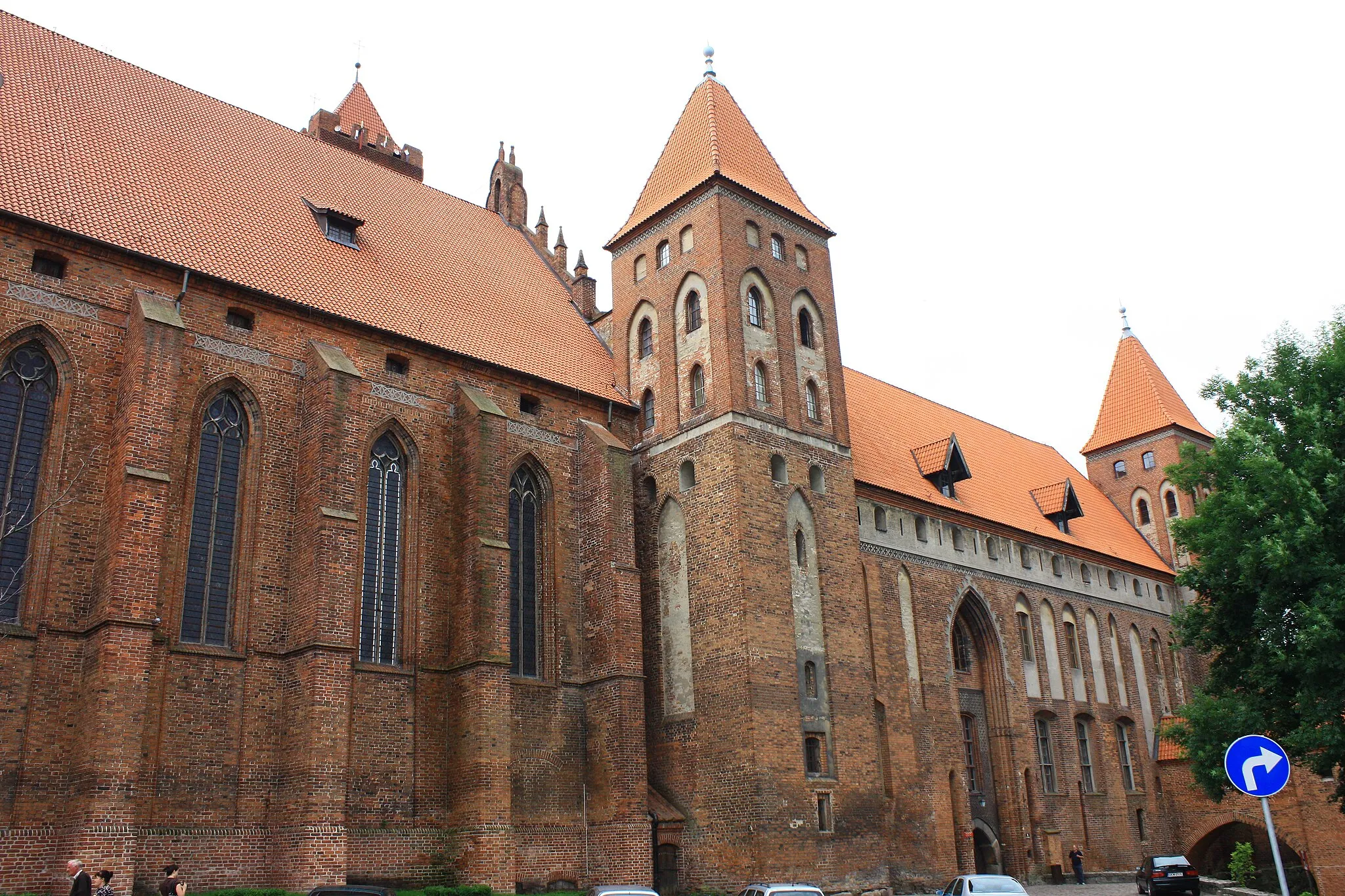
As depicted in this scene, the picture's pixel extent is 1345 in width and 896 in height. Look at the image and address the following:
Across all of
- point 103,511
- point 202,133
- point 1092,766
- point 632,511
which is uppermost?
point 202,133

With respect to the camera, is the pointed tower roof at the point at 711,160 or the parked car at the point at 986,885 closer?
the parked car at the point at 986,885

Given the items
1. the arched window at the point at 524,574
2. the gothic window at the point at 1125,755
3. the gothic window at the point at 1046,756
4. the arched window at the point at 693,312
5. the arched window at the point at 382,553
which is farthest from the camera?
the gothic window at the point at 1125,755

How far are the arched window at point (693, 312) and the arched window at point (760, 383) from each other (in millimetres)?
1650

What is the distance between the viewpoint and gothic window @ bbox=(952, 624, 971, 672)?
3206 cm

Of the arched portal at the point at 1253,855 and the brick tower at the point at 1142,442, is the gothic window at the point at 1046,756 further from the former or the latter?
the brick tower at the point at 1142,442

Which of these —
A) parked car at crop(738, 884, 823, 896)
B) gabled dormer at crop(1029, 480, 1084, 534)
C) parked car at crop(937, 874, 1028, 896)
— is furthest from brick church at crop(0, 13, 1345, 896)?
gabled dormer at crop(1029, 480, 1084, 534)

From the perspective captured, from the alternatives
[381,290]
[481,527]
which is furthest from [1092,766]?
[381,290]

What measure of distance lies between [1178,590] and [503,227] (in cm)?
2833

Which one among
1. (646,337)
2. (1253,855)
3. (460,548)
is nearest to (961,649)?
(1253,855)

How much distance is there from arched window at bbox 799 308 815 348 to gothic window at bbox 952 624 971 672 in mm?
9594

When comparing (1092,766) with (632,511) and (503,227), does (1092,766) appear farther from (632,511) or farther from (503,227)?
(503,227)

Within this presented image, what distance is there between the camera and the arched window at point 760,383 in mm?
25938

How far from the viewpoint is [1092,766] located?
34844mm

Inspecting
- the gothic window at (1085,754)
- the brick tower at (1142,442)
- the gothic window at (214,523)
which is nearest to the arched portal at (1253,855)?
the gothic window at (1085,754)
